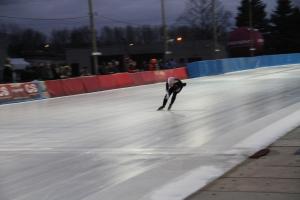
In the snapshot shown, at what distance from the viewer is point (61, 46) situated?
115 metres

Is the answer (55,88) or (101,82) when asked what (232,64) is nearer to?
(101,82)

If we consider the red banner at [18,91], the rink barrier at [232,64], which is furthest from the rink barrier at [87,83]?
the rink barrier at [232,64]

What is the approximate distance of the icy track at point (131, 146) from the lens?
7293mm

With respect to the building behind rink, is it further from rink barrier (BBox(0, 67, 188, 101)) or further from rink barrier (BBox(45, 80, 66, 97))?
rink barrier (BBox(45, 80, 66, 97))

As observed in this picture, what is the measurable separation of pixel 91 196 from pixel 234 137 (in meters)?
4.77

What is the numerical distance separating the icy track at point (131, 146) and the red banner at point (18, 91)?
4310 mm

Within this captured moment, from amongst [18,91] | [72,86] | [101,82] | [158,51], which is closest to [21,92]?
[18,91]

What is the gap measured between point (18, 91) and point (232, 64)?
27642 mm

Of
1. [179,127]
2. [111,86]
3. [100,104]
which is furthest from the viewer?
[111,86]

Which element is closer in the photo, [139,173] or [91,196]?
[91,196]

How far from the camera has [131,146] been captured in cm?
1063

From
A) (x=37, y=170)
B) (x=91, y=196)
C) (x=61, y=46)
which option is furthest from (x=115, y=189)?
(x=61, y=46)

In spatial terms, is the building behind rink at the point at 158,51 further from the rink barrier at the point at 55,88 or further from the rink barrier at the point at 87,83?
the rink barrier at the point at 55,88

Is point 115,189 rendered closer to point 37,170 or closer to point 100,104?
point 37,170
